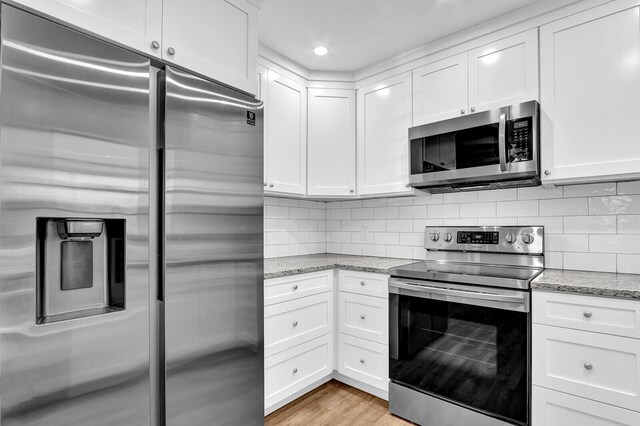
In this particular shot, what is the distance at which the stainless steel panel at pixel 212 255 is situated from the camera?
1.33 meters

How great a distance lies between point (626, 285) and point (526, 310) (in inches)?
16.5

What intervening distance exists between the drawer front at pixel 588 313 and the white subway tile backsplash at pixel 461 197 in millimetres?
918

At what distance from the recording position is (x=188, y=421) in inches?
53.7

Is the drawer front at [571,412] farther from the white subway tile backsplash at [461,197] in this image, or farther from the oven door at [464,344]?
the white subway tile backsplash at [461,197]

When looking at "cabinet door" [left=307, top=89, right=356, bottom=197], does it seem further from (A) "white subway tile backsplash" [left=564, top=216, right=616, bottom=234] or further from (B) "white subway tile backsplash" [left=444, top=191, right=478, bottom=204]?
(A) "white subway tile backsplash" [left=564, top=216, right=616, bottom=234]

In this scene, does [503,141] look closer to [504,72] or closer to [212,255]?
[504,72]

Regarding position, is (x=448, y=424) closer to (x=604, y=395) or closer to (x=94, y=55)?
(x=604, y=395)

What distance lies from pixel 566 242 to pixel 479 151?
0.75 m

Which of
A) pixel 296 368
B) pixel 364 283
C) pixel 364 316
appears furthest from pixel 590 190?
pixel 296 368

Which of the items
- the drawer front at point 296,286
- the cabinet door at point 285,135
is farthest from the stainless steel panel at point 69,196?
the cabinet door at point 285,135

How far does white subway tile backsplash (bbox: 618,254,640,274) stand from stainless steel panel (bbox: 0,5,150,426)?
239 centimetres

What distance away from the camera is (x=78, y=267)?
3.67 feet

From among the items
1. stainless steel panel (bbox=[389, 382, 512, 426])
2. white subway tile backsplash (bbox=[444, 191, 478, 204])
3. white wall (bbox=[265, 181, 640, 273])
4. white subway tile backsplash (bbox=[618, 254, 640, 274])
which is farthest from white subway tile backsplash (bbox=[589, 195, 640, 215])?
stainless steel panel (bbox=[389, 382, 512, 426])

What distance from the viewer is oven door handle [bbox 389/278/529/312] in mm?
1662
